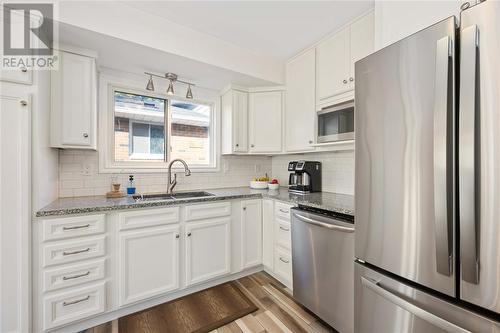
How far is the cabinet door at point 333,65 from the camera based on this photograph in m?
1.97

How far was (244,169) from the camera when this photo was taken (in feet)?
10.3

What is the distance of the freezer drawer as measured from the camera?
0.86 m

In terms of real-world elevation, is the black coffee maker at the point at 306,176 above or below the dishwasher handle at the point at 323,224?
above

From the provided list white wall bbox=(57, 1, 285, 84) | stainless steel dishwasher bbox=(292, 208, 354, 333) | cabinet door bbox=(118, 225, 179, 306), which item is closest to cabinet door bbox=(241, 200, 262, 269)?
stainless steel dishwasher bbox=(292, 208, 354, 333)

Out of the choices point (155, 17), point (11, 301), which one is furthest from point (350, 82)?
point (11, 301)

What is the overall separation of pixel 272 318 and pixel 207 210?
105 centimetres

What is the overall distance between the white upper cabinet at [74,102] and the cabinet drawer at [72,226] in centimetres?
65

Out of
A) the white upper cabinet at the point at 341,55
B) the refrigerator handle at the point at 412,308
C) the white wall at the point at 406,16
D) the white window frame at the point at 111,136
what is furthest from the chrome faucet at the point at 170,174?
the white wall at the point at 406,16

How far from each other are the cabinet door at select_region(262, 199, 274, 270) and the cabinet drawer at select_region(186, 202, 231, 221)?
414mm

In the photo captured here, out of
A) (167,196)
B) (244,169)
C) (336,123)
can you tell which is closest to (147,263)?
(167,196)

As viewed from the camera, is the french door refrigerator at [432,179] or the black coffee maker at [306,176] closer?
the french door refrigerator at [432,179]

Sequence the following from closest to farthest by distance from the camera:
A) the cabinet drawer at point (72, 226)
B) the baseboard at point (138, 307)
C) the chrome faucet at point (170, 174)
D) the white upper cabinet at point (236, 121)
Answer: the cabinet drawer at point (72, 226) → the baseboard at point (138, 307) → the chrome faucet at point (170, 174) → the white upper cabinet at point (236, 121)

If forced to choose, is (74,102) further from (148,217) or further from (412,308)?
(412,308)

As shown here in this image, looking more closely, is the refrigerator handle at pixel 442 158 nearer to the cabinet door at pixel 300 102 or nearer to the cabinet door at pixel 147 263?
the cabinet door at pixel 300 102
